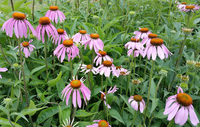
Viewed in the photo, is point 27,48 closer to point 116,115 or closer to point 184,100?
point 116,115

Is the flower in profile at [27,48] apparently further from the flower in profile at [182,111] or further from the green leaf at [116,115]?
the flower in profile at [182,111]

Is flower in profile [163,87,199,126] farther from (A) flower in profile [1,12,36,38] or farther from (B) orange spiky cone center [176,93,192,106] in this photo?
(A) flower in profile [1,12,36,38]

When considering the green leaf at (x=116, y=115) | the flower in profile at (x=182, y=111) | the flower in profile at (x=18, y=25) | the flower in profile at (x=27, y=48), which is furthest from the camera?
the flower in profile at (x=27, y=48)

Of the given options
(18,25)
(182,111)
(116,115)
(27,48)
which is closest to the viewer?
(182,111)

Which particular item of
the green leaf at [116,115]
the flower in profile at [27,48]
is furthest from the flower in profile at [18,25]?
the green leaf at [116,115]

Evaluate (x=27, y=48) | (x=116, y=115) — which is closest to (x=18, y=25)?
(x=27, y=48)

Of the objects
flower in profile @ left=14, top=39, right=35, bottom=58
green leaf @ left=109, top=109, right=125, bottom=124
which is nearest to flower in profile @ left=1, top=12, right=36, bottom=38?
flower in profile @ left=14, top=39, right=35, bottom=58

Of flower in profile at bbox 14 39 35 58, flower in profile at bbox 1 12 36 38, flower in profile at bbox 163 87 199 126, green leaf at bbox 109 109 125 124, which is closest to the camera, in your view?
flower in profile at bbox 163 87 199 126

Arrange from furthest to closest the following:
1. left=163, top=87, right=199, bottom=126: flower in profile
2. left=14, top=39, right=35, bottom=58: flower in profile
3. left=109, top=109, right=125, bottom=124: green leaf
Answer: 1. left=14, top=39, right=35, bottom=58: flower in profile
2. left=109, top=109, right=125, bottom=124: green leaf
3. left=163, top=87, right=199, bottom=126: flower in profile

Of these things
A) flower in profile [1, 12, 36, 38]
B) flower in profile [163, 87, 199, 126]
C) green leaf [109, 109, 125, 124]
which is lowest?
green leaf [109, 109, 125, 124]

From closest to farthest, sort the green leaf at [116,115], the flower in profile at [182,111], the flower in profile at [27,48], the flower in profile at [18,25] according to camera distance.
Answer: the flower in profile at [182,111]
the flower in profile at [18,25]
the green leaf at [116,115]
the flower in profile at [27,48]

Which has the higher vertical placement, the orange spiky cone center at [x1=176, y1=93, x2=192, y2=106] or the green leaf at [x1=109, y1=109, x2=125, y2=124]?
the orange spiky cone center at [x1=176, y1=93, x2=192, y2=106]

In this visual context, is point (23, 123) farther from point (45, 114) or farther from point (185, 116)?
point (185, 116)

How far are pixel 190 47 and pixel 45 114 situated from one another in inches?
54.5
